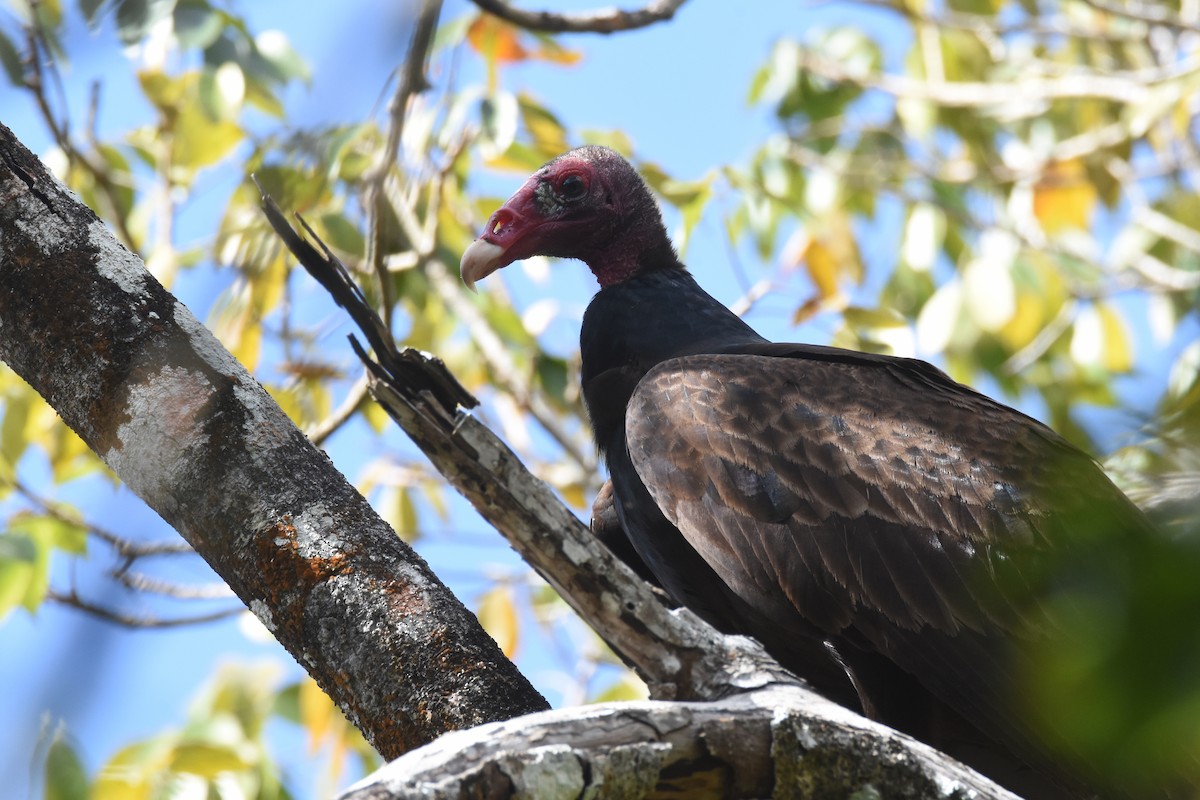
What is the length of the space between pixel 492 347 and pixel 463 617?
3325 millimetres

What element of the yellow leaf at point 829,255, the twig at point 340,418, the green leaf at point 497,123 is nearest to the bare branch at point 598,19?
the green leaf at point 497,123

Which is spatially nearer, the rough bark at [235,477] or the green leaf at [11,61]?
the rough bark at [235,477]

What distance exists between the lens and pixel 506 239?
4.14 meters

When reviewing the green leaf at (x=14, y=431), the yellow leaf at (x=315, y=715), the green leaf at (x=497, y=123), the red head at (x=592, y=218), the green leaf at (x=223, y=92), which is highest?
the green leaf at (x=223, y=92)

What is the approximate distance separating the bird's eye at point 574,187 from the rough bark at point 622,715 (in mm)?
2610

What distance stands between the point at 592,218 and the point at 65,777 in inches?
98.9

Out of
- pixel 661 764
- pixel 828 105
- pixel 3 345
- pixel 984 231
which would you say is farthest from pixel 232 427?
pixel 828 105

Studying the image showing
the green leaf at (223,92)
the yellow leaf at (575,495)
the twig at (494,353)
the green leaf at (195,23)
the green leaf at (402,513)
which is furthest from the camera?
the green leaf at (402,513)

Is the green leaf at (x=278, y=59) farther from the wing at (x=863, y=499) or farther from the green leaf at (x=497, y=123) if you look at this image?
the wing at (x=863, y=499)

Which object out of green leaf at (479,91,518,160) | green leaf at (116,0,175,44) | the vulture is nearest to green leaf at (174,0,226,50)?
green leaf at (116,0,175,44)

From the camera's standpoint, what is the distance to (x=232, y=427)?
7.04 feet

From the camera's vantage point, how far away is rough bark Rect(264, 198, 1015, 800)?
156cm

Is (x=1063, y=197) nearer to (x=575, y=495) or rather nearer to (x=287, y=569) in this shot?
(x=575, y=495)

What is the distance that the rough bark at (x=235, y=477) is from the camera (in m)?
2.06
